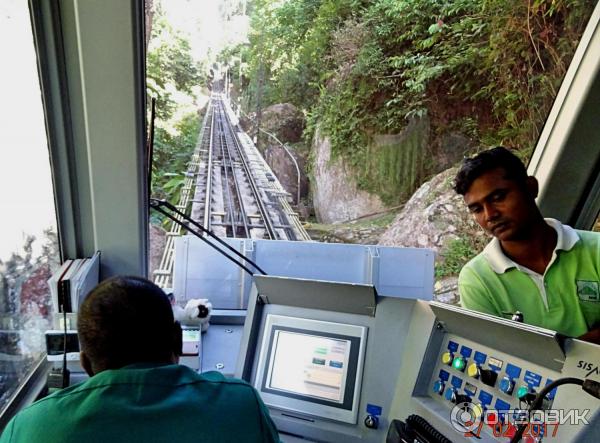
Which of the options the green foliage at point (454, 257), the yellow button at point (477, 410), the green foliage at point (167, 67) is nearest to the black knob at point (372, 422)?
the yellow button at point (477, 410)

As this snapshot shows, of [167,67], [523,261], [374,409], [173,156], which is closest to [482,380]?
[374,409]

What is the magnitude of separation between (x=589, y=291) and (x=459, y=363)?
0.70m

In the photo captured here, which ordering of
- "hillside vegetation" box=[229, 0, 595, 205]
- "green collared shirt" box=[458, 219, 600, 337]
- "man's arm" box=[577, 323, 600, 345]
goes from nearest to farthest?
"man's arm" box=[577, 323, 600, 345]
"green collared shirt" box=[458, 219, 600, 337]
"hillside vegetation" box=[229, 0, 595, 205]

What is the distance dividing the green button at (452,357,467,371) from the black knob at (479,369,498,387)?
5 centimetres

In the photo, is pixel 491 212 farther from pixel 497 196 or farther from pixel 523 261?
pixel 523 261

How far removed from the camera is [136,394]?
838 millimetres

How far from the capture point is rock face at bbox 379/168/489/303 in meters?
2.10

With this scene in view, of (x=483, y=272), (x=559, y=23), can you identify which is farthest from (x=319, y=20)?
(x=483, y=272)

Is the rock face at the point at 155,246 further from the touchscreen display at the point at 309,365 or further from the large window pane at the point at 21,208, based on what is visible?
the touchscreen display at the point at 309,365

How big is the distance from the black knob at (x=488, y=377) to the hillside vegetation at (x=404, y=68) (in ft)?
3.87

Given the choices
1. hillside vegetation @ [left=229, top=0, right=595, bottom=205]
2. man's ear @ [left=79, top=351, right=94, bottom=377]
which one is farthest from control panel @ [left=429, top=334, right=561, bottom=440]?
hillside vegetation @ [left=229, top=0, right=595, bottom=205]

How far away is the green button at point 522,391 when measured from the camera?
91 centimetres

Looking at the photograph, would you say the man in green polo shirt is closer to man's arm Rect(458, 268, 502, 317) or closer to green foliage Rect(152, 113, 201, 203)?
man's arm Rect(458, 268, 502, 317)

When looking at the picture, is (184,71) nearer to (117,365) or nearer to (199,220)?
(199,220)
